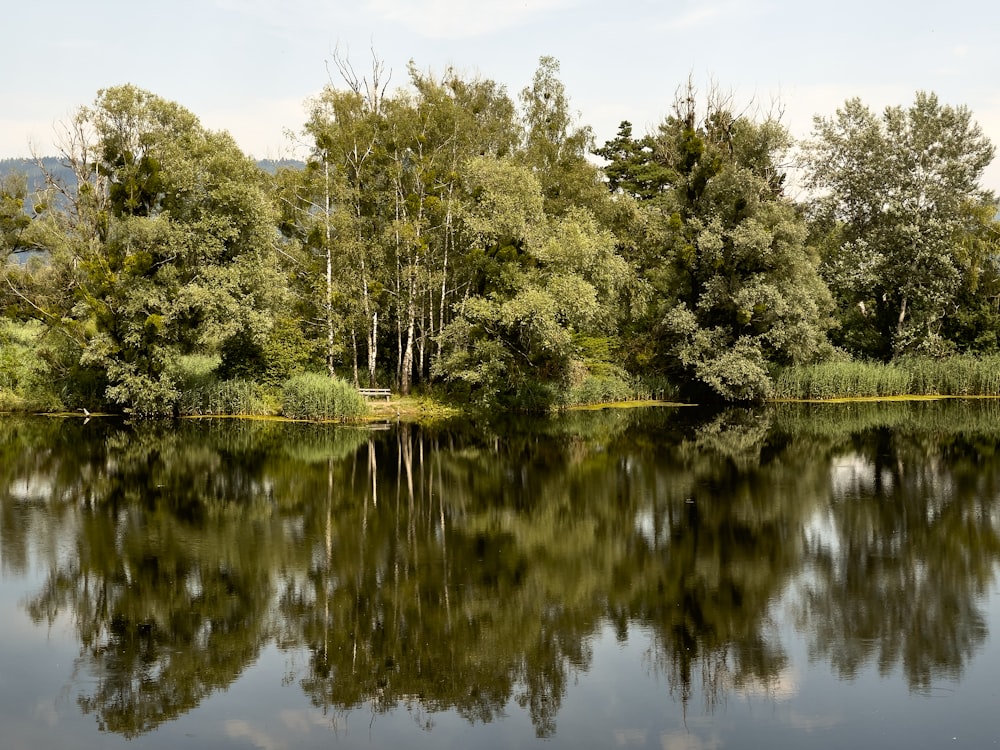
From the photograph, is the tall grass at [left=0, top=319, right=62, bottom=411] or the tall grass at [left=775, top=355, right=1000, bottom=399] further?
the tall grass at [left=775, top=355, right=1000, bottom=399]

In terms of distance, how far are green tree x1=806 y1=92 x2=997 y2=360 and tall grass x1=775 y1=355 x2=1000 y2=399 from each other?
1546 mm

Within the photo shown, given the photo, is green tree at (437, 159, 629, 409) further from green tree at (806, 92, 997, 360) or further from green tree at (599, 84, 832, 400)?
green tree at (806, 92, 997, 360)

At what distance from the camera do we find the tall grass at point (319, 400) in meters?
38.6

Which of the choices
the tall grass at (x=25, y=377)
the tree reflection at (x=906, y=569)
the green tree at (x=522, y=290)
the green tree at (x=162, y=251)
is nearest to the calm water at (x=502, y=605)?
the tree reflection at (x=906, y=569)

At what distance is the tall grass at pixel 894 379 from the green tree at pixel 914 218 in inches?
60.9

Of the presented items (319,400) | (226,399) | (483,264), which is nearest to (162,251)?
(226,399)

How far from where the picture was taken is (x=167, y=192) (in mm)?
38000

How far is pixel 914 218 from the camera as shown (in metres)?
49.8

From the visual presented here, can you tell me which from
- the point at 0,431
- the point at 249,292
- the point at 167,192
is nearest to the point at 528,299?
the point at 249,292

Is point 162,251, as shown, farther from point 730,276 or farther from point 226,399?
point 730,276

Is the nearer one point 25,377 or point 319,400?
point 319,400

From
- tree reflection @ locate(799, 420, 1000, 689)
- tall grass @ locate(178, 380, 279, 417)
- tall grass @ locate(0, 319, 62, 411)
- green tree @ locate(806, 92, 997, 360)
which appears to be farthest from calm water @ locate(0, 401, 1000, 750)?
green tree @ locate(806, 92, 997, 360)

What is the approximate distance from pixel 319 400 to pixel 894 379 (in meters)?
27.6

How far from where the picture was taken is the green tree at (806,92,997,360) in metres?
49.3
